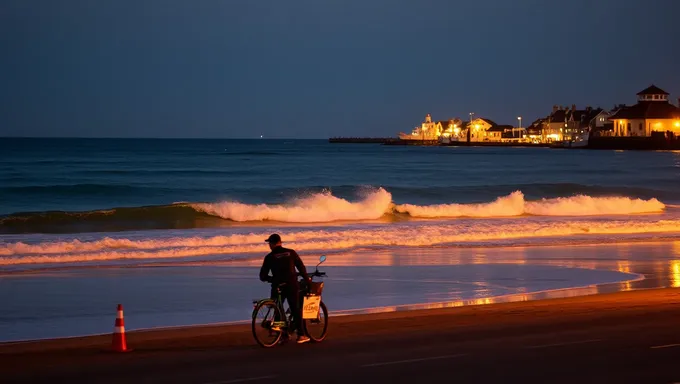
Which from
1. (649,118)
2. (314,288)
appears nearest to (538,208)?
(314,288)

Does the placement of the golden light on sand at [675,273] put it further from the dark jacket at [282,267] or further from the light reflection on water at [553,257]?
the dark jacket at [282,267]

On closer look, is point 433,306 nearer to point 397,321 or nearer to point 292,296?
point 397,321

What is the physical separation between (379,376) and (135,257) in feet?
47.3

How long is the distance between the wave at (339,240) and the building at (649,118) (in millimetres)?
119014

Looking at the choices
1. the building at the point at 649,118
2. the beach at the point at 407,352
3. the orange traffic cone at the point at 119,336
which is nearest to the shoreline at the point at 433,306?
the beach at the point at 407,352

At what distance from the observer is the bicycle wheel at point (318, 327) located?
39.0 feet

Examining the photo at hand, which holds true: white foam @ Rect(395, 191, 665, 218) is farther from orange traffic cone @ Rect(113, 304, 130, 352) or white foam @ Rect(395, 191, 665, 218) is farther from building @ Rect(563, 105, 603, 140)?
building @ Rect(563, 105, 603, 140)

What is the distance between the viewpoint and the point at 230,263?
22031 millimetres

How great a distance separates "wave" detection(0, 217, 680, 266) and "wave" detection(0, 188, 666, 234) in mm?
6345

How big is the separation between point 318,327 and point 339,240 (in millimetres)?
14275

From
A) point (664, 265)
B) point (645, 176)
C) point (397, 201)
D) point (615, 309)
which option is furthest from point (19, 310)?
Answer: point (645, 176)

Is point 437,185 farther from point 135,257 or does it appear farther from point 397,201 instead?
point 135,257

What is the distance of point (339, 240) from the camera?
26797 millimetres

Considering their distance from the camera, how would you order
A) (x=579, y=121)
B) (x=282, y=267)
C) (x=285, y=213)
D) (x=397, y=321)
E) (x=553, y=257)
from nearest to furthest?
(x=282, y=267) < (x=397, y=321) < (x=553, y=257) < (x=285, y=213) < (x=579, y=121)
